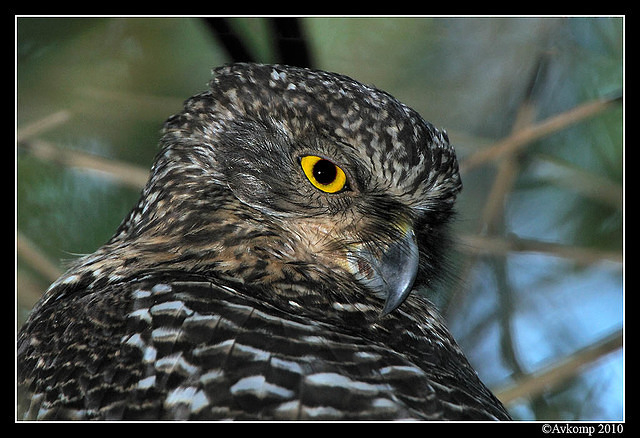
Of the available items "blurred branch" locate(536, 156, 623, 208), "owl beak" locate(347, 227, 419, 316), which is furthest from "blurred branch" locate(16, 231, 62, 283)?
"blurred branch" locate(536, 156, 623, 208)

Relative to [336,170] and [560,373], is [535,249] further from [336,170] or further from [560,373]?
[336,170]

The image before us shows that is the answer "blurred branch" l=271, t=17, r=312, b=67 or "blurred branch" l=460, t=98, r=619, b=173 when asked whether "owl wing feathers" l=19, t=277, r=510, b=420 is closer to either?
"blurred branch" l=271, t=17, r=312, b=67

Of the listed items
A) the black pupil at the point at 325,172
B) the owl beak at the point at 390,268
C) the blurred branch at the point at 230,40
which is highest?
the blurred branch at the point at 230,40

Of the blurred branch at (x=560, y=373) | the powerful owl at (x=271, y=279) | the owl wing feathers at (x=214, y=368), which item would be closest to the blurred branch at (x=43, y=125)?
the powerful owl at (x=271, y=279)

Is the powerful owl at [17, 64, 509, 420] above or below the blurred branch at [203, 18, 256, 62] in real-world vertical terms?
below

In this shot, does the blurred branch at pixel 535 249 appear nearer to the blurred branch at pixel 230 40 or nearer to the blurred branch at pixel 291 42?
the blurred branch at pixel 291 42
